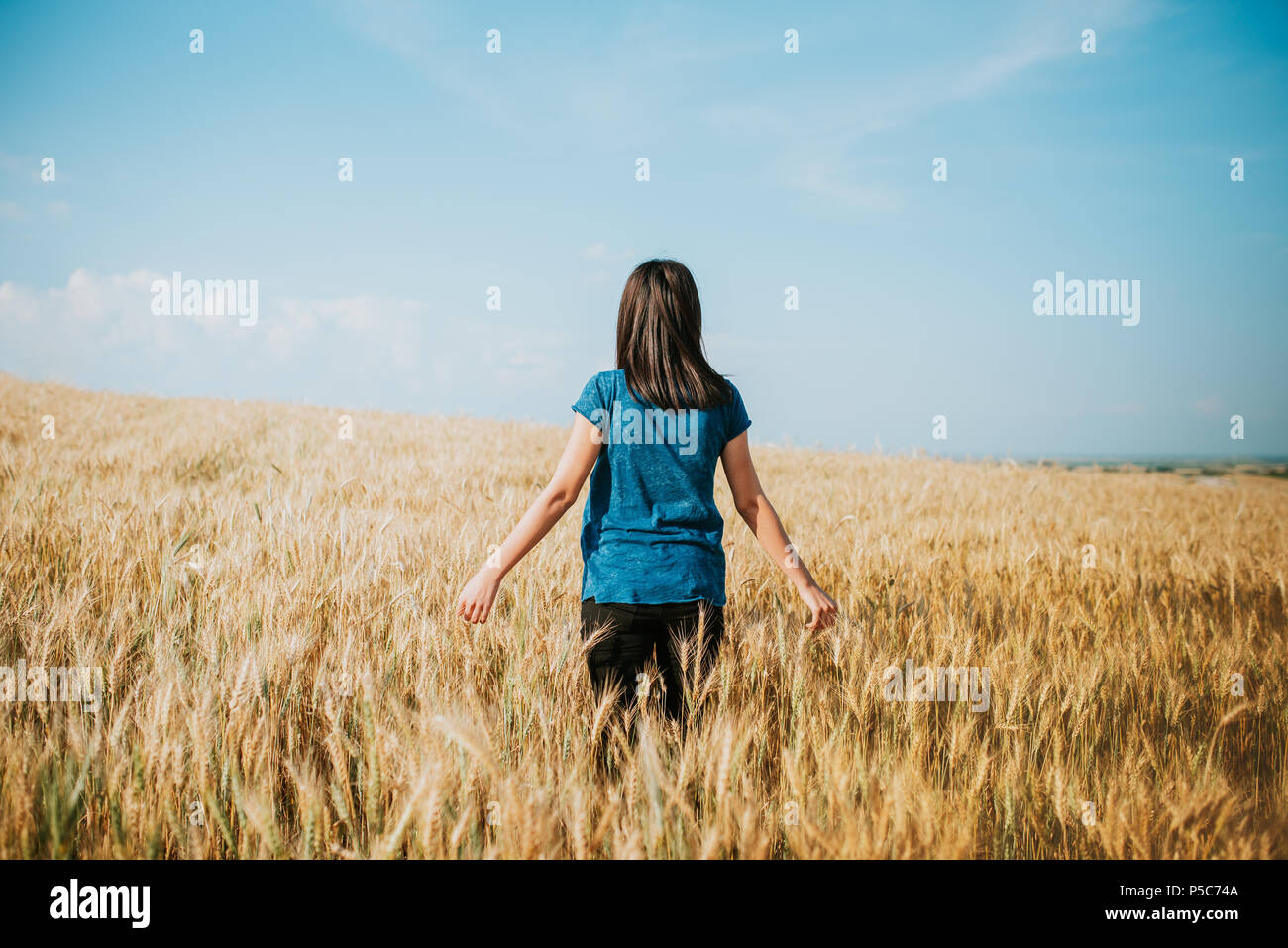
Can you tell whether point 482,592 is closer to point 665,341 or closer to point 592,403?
point 592,403

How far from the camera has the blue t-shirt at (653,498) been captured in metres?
2.04

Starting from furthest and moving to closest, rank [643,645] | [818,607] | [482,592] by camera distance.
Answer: [818,607] → [643,645] → [482,592]

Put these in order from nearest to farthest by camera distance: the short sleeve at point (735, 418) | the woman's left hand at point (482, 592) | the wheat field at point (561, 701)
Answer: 1. the wheat field at point (561, 701)
2. the woman's left hand at point (482, 592)
3. the short sleeve at point (735, 418)

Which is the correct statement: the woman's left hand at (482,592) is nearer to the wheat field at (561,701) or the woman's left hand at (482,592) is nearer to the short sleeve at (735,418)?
the wheat field at (561,701)

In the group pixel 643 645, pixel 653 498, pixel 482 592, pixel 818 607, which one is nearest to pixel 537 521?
pixel 482 592

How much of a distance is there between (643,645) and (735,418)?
75 cm

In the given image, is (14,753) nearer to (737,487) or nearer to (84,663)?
(84,663)

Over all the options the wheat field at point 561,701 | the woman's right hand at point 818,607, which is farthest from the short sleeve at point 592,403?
the woman's right hand at point 818,607

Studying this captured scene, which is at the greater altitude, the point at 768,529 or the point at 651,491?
the point at 651,491

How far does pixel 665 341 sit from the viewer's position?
2.06 metres

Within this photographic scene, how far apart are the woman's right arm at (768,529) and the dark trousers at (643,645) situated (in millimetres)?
285

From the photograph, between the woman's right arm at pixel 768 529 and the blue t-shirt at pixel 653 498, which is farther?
the woman's right arm at pixel 768 529

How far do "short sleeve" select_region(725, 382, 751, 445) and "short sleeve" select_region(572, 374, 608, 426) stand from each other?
390 mm
